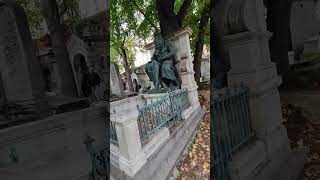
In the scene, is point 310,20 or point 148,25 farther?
point 310,20

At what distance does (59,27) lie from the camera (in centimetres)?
145

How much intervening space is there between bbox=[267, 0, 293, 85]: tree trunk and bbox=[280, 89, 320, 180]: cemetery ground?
651 mm

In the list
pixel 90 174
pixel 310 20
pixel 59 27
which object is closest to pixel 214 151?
pixel 90 174

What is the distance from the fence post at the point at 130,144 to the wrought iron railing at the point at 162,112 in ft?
0.12

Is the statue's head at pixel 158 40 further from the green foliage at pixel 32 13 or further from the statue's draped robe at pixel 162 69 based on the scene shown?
the green foliage at pixel 32 13

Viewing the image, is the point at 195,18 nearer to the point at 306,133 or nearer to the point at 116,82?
the point at 116,82

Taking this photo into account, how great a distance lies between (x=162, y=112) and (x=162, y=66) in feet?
0.59

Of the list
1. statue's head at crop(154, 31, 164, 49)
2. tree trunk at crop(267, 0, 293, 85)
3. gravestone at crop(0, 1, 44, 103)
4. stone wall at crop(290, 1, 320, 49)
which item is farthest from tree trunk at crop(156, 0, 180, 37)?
stone wall at crop(290, 1, 320, 49)

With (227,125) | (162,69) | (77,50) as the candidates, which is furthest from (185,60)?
(227,125)

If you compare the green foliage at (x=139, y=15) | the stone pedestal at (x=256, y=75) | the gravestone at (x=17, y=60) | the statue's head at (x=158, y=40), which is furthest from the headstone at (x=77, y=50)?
the stone pedestal at (x=256, y=75)

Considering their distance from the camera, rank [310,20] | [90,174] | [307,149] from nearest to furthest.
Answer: [90,174], [307,149], [310,20]

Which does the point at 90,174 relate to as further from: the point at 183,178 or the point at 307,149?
the point at 307,149

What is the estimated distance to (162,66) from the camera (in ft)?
4.23

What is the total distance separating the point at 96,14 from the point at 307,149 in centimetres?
318
